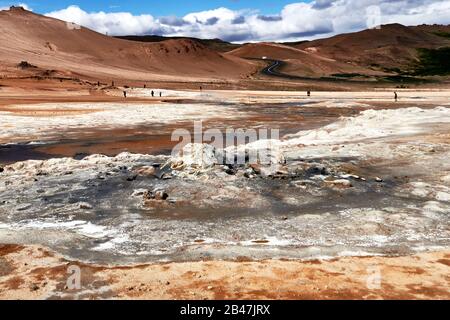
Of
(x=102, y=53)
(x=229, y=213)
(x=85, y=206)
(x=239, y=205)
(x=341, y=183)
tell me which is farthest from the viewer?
(x=102, y=53)

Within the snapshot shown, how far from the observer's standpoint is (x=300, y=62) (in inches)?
A: 3959

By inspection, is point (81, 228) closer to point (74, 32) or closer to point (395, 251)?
point (395, 251)

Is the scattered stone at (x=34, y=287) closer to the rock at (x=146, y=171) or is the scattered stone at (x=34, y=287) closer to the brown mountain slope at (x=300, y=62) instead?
the rock at (x=146, y=171)

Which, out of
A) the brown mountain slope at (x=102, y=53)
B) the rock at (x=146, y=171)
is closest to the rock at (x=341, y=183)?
the rock at (x=146, y=171)

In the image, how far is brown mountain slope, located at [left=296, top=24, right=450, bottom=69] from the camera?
11262 centimetres

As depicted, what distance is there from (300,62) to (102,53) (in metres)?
38.0

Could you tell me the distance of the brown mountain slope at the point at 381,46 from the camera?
112625 mm

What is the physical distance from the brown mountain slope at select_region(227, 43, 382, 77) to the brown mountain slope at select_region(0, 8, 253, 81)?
351 inches

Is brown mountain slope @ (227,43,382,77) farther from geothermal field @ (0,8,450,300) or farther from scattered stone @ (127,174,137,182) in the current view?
scattered stone @ (127,174,137,182)

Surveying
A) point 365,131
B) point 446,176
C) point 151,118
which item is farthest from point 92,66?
point 446,176

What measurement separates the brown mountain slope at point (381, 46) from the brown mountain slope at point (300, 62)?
314 inches

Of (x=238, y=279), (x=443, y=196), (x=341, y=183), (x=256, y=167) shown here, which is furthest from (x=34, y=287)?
(x=443, y=196)

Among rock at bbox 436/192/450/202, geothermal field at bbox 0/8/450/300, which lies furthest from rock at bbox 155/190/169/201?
rock at bbox 436/192/450/202

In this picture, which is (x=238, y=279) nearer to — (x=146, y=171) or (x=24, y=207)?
(x=24, y=207)
